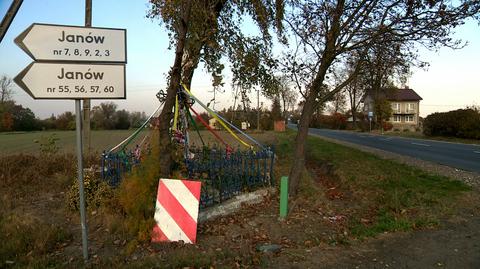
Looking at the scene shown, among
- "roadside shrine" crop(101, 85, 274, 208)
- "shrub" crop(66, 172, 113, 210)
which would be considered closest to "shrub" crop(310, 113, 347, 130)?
"roadside shrine" crop(101, 85, 274, 208)

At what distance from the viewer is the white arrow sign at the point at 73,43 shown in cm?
477

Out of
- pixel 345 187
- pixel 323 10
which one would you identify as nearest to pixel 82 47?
pixel 323 10

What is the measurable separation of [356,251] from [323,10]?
208 inches

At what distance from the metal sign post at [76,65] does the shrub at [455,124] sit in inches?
1262

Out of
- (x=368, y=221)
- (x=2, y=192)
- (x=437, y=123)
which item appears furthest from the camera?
(x=437, y=123)

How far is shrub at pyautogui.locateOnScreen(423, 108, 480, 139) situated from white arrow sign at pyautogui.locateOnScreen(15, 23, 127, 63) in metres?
32.1

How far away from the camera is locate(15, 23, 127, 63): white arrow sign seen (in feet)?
15.6

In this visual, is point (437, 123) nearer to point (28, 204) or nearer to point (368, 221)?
point (368, 221)

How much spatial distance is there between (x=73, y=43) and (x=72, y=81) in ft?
1.51

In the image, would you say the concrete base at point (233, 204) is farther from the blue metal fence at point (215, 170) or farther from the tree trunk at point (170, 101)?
the tree trunk at point (170, 101)

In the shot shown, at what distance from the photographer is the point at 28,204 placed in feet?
24.9

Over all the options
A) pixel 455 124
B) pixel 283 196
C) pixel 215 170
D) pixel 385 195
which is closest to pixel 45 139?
pixel 215 170

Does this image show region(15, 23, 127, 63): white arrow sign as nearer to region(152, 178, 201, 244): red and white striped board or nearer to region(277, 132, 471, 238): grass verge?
region(152, 178, 201, 244): red and white striped board

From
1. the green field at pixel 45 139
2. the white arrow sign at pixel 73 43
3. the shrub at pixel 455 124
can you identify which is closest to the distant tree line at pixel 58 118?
the green field at pixel 45 139
